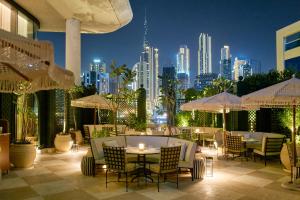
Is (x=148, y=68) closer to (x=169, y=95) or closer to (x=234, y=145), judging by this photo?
(x=169, y=95)

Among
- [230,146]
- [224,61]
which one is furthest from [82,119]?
[224,61]

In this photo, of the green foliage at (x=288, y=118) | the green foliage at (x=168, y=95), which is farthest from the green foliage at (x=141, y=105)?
the green foliage at (x=288, y=118)

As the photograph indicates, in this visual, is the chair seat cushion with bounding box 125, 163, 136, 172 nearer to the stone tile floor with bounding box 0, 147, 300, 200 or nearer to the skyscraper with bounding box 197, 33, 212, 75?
the stone tile floor with bounding box 0, 147, 300, 200

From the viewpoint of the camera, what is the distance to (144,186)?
20.6ft

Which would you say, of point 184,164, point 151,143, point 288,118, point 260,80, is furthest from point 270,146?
point 260,80

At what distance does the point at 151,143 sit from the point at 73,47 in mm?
9812

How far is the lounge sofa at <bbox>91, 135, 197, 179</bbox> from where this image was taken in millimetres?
6848

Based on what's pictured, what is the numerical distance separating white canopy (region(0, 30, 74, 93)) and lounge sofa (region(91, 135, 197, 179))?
6.85 feet

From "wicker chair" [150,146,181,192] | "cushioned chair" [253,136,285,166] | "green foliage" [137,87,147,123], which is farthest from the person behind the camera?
"green foliage" [137,87,147,123]

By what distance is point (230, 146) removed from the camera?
940 cm

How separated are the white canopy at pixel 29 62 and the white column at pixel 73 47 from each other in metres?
9.41

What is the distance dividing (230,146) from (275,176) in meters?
2.26

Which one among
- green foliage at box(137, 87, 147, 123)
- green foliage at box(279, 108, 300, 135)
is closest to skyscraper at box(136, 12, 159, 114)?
green foliage at box(137, 87, 147, 123)

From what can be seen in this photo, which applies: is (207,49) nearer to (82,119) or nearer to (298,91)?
(82,119)
